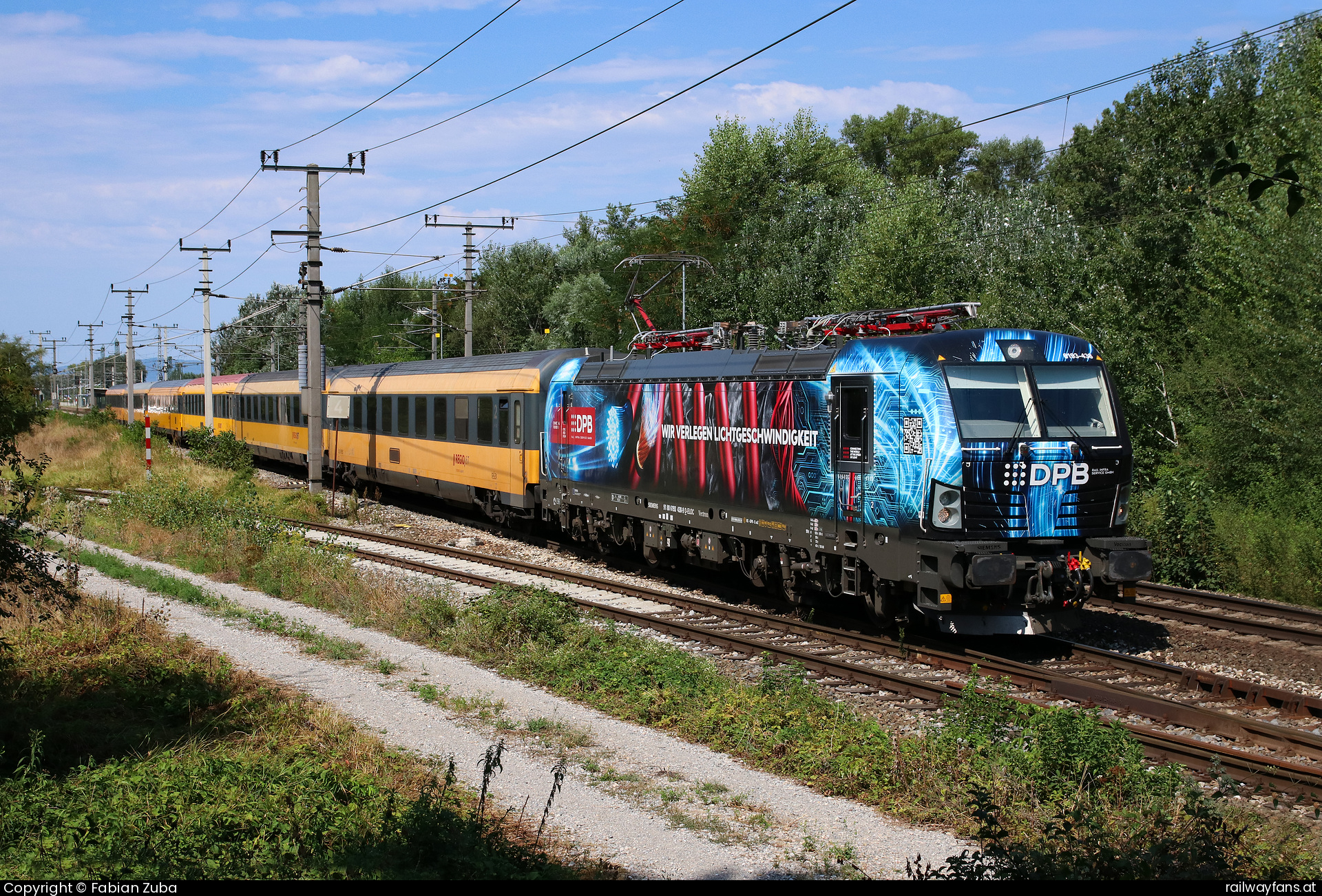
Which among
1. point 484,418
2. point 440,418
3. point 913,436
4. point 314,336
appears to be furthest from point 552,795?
point 314,336

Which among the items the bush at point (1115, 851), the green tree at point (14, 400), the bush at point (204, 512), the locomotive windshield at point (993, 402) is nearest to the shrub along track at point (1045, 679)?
the bush at point (1115, 851)

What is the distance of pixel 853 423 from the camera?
11641mm

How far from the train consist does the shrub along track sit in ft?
1.72

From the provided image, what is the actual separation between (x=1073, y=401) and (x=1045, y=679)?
3.14 m

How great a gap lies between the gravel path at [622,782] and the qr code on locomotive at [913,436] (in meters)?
4.19

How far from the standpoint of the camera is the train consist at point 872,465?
10.6 metres

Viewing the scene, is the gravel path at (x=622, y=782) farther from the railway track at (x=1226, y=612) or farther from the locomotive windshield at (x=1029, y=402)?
the railway track at (x=1226, y=612)

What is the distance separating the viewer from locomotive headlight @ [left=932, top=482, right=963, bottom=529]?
10516 millimetres

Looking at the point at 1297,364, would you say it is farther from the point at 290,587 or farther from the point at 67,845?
the point at 67,845

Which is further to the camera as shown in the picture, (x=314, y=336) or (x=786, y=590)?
(x=314, y=336)

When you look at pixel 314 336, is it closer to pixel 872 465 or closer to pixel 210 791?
pixel 872 465

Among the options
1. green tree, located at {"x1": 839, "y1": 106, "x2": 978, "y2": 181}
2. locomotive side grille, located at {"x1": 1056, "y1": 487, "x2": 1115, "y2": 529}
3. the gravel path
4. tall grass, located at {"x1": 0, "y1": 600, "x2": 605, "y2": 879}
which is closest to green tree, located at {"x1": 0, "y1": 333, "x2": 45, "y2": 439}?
tall grass, located at {"x1": 0, "y1": 600, "x2": 605, "y2": 879}

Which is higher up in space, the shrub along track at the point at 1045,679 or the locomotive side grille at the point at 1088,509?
the locomotive side grille at the point at 1088,509

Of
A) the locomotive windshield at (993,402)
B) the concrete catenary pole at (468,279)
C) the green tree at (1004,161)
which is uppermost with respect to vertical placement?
the green tree at (1004,161)
